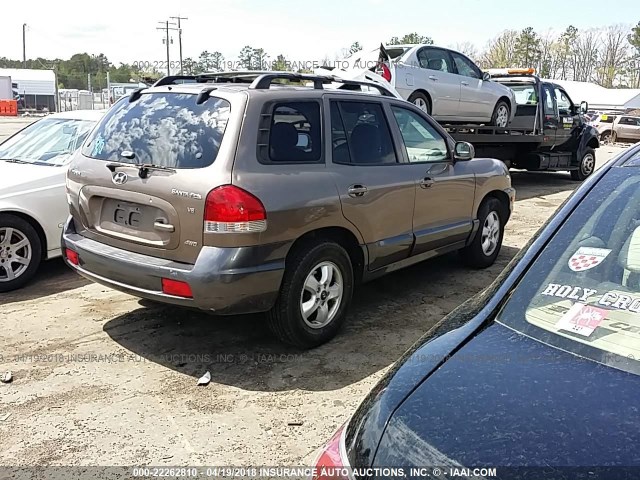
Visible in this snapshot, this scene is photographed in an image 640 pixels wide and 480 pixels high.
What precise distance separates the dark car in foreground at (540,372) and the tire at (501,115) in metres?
9.75

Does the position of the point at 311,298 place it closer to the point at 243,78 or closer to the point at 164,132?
the point at 164,132

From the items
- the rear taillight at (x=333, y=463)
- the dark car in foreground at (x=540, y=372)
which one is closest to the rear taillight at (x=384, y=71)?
the dark car in foreground at (x=540, y=372)

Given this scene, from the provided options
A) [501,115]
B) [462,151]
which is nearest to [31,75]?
[501,115]

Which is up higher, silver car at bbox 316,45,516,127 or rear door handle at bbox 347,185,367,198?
silver car at bbox 316,45,516,127

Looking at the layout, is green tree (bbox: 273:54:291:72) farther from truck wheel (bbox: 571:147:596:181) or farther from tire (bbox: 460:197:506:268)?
tire (bbox: 460:197:506:268)

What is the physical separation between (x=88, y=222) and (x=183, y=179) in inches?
41.8

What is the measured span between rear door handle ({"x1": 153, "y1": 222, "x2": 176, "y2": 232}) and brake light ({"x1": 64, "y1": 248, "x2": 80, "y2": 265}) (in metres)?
0.87

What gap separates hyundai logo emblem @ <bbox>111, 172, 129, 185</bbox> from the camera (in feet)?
13.4

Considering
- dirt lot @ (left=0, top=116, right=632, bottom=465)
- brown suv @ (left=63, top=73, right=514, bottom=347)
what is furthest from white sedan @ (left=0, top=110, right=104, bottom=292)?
brown suv @ (left=63, top=73, right=514, bottom=347)

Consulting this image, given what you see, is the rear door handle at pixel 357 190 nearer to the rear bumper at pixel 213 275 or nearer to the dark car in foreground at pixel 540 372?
the rear bumper at pixel 213 275

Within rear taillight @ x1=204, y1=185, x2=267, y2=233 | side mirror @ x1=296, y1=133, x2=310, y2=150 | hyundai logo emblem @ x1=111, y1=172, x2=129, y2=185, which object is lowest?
rear taillight @ x1=204, y1=185, x2=267, y2=233

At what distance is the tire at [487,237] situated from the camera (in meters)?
6.39

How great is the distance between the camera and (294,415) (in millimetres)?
3580

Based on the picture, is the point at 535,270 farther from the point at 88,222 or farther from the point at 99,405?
the point at 88,222
